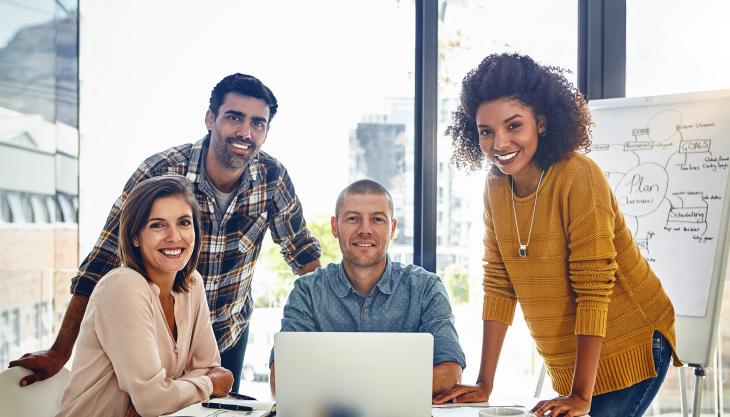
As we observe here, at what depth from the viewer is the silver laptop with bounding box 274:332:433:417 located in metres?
1.29

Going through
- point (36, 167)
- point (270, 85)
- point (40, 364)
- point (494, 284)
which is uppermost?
point (270, 85)

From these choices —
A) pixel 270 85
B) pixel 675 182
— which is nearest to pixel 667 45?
pixel 675 182

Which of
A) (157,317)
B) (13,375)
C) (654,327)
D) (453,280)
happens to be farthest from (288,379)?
(453,280)

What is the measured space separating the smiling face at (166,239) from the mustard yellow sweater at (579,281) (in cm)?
85

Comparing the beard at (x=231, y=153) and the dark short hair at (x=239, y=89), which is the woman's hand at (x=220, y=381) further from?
the dark short hair at (x=239, y=89)

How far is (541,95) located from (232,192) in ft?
3.60

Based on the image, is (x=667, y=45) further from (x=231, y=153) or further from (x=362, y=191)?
(x=231, y=153)

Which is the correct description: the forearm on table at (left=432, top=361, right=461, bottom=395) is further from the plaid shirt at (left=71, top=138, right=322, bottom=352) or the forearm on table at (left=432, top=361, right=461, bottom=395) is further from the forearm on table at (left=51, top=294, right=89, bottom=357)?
the forearm on table at (left=51, top=294, right=89, bottom=357)

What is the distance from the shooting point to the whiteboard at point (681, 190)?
91.4 inches

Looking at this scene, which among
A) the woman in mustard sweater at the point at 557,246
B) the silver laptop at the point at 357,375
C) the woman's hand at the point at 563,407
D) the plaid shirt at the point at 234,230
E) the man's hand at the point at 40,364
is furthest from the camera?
the plaid shirt at the point at 234,230

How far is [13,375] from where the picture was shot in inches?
69.7

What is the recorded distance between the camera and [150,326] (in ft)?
5.52

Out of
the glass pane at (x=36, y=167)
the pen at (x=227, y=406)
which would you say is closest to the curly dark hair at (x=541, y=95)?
the pen at (x=227, y=406)

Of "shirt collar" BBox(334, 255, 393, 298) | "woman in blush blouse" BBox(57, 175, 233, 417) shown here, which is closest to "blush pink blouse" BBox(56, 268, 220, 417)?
"woman in blush blouse" BBox(57, 175, 233, 417)
